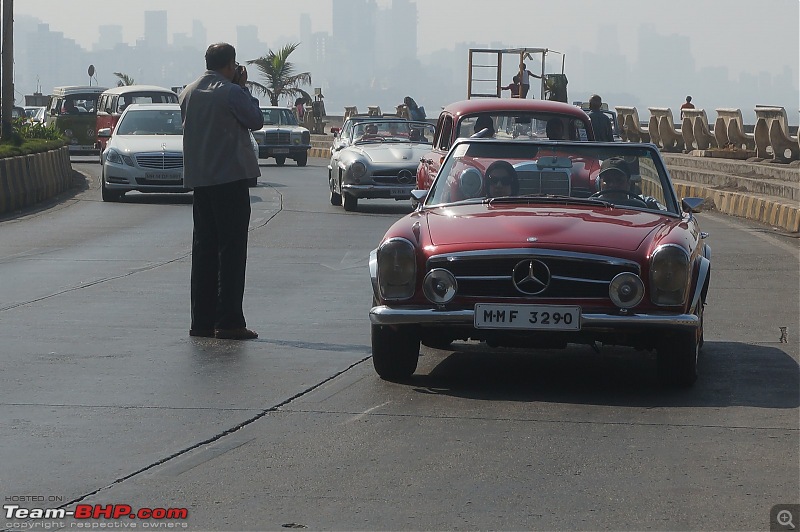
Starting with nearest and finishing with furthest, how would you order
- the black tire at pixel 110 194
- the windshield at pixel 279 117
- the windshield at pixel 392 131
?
1. the windshield at pixel 392 131
2. the black tire at pixel 110 194
3. the windshield at pixel 279 117

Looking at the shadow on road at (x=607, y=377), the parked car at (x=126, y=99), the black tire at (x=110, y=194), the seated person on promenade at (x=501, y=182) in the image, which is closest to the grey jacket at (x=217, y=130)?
the seated person on promenade at (x=501, y=182)

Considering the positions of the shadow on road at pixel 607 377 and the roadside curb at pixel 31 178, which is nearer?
the shadow on road at pixel 607 377

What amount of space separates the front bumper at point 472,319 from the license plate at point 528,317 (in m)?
0.05

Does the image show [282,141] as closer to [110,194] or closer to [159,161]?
[110,194]

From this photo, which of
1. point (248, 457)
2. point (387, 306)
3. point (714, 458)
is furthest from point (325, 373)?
point (714, 458)

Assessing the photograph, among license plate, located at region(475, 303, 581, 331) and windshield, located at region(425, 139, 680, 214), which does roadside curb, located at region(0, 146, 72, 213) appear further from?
license plate, located at region(475, 303, 581, 331)

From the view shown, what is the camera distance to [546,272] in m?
7.65

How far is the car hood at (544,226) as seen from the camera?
25.5ft

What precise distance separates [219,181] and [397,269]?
2.17 m

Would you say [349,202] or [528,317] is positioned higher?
[528,317]

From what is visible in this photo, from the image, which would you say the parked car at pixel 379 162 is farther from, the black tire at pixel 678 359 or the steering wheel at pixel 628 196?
the black tire at pixel 678 359

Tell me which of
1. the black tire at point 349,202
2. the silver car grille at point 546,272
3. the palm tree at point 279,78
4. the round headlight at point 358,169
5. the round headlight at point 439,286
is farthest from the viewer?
the palm tree at point 279,78

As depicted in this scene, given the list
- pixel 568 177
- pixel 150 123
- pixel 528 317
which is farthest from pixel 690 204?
pixel 150 123

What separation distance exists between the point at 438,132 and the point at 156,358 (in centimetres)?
939
